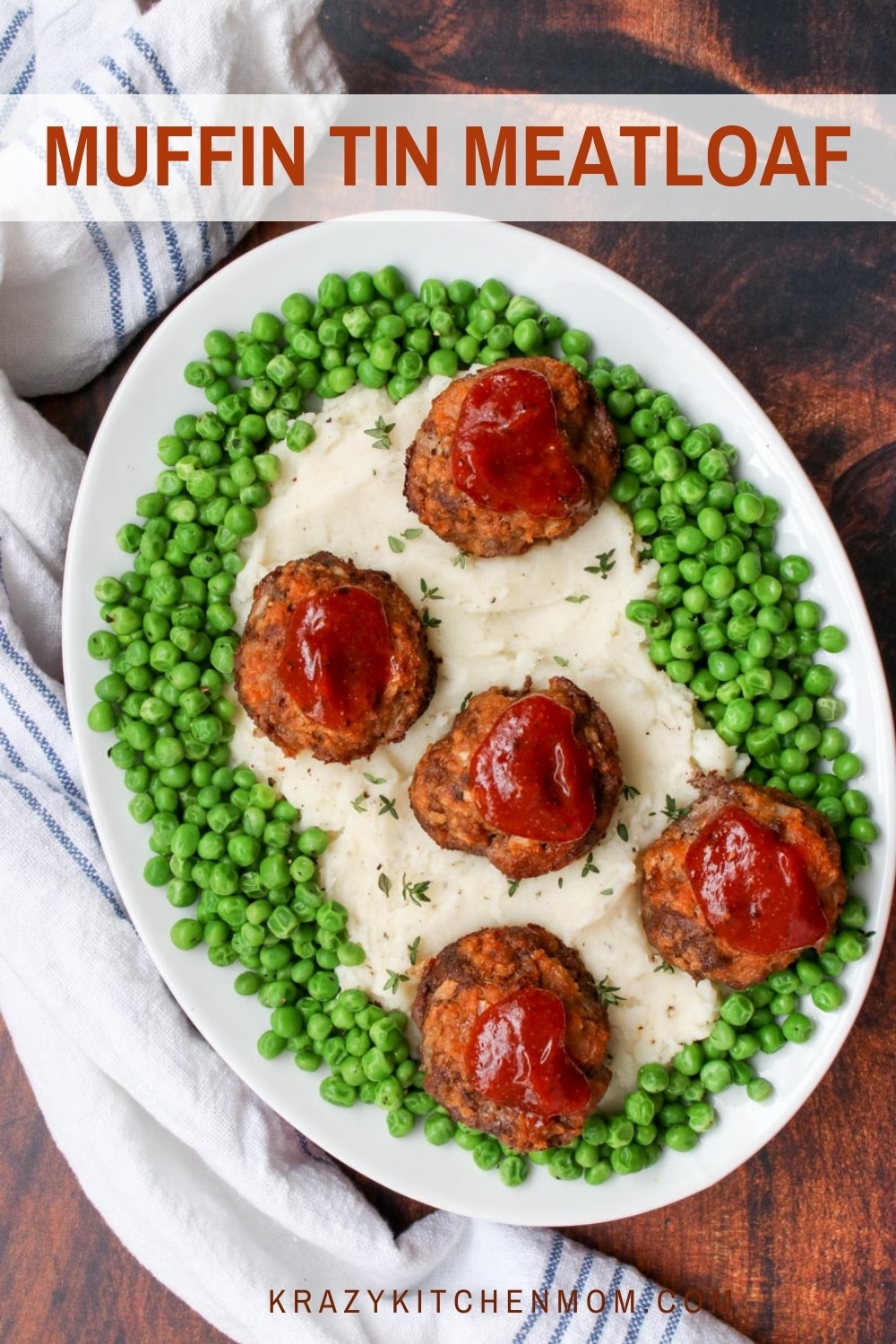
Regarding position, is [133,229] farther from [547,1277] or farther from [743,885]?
[547,1277]

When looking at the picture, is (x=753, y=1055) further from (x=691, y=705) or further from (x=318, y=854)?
(x=318, y=854)

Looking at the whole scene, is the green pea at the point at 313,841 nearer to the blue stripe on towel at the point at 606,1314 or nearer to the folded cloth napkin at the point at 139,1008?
the folded cloth napkin at the point at 139,1008

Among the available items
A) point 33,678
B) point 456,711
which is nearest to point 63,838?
point 33,678

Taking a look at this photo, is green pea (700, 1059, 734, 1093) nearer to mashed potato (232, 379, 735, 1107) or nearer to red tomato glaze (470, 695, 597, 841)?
mashed potato (232, 379, 735, 1107)

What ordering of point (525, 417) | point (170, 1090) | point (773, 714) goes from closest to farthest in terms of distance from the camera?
point (525, 417) → point (773, 714) → point (170, 1090)

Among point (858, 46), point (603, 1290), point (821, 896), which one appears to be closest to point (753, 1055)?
point (821, 896)

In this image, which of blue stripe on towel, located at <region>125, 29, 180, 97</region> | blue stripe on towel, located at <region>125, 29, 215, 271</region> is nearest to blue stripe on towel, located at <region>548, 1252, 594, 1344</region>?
blue stripe on towel, located at <region>125, 29, 215, 271</region>

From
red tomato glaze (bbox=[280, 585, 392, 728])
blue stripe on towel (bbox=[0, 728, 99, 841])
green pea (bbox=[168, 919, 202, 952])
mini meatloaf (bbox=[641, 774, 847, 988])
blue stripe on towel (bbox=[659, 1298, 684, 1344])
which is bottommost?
blue stripe on towel (bbox=[659, 1298, 684, 1344])
